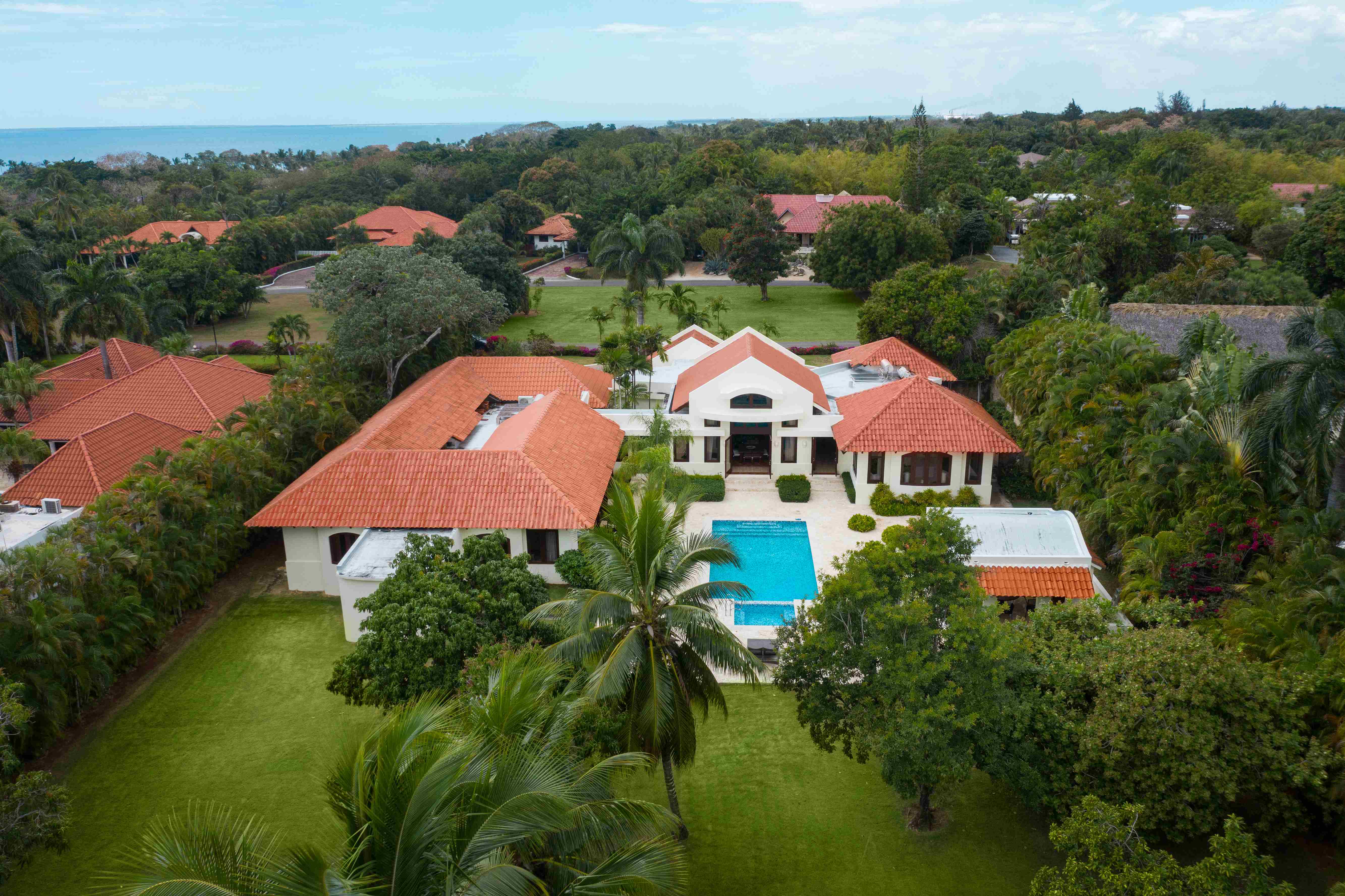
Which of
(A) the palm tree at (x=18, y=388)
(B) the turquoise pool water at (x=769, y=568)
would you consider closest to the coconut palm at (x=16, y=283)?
(A) the palm tree at (x=18, y=388)

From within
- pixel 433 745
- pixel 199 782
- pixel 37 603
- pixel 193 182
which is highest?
pixel 193 182

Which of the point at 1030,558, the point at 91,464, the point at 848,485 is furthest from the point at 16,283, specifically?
the point at 1030,558

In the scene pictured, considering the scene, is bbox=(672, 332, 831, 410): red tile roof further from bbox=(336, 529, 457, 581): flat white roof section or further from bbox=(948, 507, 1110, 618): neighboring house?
Result: bbox=(336, 529, 457, 581): flat white roof section

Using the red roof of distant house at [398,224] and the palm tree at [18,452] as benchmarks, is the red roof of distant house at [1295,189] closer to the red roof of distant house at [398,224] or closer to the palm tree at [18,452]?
the red roof of distant house at [398,224]

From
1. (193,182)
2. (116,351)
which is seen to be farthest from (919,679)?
(193,182)

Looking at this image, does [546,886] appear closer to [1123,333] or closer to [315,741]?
[315,741]

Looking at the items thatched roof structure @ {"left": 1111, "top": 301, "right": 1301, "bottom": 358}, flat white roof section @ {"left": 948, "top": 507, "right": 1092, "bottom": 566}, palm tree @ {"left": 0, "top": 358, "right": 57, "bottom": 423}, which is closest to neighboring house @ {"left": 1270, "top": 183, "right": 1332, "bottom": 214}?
thatched roof structure @ {"left": 1111, "top": 301, "right": 1301, "bottom": 358}

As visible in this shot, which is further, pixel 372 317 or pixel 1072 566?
pixel 372 317
